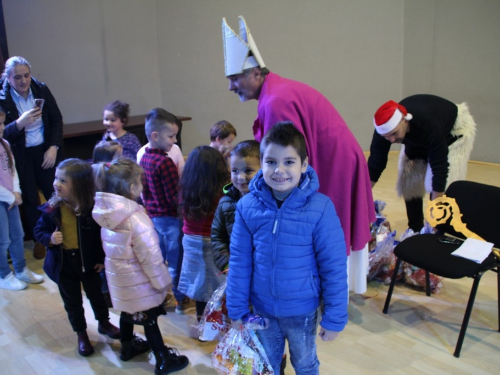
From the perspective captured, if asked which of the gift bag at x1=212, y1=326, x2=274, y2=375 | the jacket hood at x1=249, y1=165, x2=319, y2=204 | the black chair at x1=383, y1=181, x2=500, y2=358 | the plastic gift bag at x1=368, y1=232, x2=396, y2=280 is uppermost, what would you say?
the jacket hood at x1=249, y1=165, x2=319, y2=204

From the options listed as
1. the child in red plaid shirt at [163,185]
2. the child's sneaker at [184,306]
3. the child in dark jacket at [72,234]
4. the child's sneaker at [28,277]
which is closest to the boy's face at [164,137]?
the child in red plaid shirt at [163,185]

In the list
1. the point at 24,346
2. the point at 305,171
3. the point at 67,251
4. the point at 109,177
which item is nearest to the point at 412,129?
the point at 305,171

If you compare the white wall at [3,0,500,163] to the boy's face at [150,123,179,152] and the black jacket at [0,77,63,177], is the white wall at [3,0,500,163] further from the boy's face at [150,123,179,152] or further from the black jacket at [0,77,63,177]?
the boy's face at [150,123,179,152]

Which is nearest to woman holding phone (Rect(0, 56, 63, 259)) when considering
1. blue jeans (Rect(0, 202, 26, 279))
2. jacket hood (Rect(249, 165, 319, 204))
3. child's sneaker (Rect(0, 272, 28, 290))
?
blue jeans (Rect(0, 202, 26, 279))

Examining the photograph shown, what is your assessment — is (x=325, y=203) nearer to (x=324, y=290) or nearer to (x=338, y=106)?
(x=324, y=290)

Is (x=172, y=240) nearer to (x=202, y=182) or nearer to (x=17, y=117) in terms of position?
(x=202, y=182)

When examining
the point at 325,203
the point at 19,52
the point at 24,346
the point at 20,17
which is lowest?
the point at 24,346

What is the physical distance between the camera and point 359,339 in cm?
241

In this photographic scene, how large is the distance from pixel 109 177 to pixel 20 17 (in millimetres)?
3964

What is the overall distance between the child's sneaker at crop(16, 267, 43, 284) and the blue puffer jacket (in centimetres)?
210

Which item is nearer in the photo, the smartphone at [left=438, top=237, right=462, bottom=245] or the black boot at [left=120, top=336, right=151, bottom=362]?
the black boot at [left=120, top=336, right=151, bottom=362]

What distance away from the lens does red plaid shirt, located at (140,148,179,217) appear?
97.8 inches

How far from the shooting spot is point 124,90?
20.2 feet

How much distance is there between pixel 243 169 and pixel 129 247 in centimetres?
61
